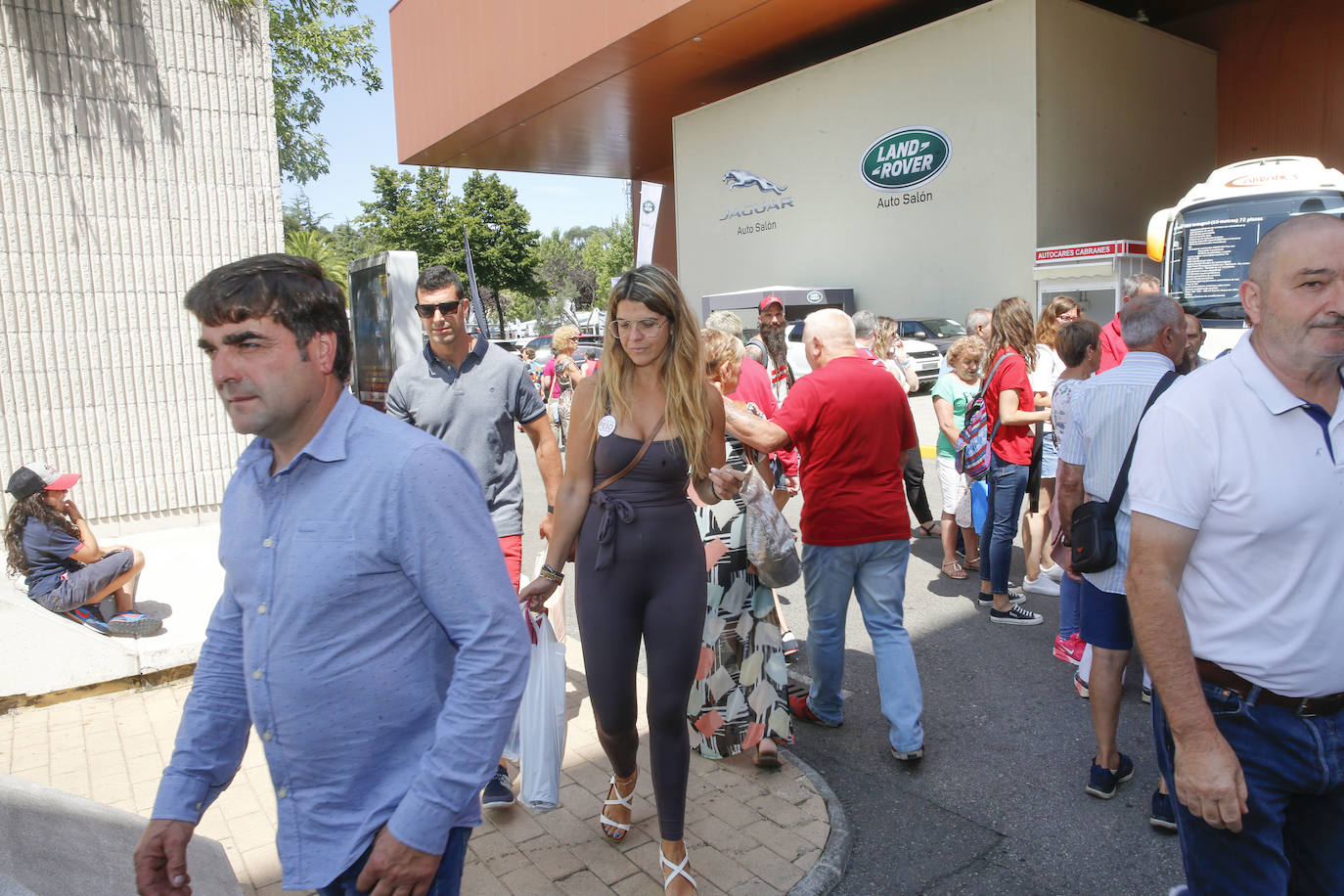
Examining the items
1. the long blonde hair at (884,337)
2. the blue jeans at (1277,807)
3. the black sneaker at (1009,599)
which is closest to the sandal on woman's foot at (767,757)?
the blue jeans at (1277,807)

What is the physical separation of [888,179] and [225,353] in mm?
20516

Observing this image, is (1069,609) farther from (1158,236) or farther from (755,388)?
(1158,236)

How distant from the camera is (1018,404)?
5770 mm

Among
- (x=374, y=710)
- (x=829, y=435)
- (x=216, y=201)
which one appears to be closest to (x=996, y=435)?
(x=829, y=435)

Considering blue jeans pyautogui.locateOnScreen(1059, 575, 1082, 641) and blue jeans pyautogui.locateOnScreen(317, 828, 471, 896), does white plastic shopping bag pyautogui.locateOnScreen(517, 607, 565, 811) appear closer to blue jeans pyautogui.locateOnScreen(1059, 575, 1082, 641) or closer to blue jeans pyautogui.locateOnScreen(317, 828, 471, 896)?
blue jeans pyautogui.locateOnScreen(317, 828, 471, 896)

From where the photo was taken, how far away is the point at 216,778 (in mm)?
1912

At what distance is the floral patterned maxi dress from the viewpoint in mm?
3949

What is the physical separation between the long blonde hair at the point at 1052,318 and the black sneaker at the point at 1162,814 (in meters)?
4.18

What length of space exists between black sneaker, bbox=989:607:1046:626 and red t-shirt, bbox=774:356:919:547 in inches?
82.7

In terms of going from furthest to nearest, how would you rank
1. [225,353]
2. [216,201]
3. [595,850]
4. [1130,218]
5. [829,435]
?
[1130,218]
[216,201]
[829,435]
[595,850]
[225,353]

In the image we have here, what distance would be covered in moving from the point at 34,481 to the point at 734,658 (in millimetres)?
4133

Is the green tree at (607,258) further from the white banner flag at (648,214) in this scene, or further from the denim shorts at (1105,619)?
the denim shorts at (1105,619)

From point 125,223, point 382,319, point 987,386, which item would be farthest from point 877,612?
point 125,223

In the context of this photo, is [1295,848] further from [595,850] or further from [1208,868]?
[595,850]
